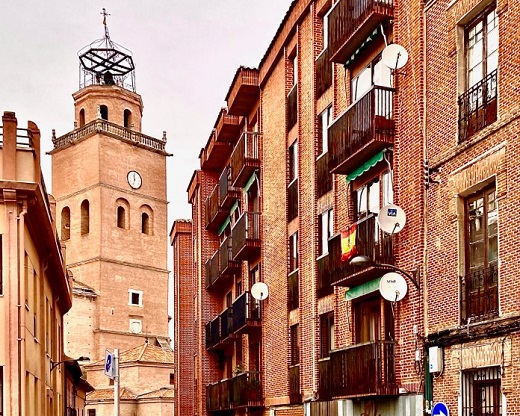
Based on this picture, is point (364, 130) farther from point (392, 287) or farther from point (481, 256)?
point (481, 256)

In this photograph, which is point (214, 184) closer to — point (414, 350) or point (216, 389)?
point (216, 389)

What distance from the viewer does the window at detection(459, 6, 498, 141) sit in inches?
667

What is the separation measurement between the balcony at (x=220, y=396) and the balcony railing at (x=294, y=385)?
25.5 ft

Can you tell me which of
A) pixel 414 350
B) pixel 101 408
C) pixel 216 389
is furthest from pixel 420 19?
pixel 101 408

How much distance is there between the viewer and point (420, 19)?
1962 cm

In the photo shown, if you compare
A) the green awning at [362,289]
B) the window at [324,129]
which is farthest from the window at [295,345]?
the green awning at [362,289]

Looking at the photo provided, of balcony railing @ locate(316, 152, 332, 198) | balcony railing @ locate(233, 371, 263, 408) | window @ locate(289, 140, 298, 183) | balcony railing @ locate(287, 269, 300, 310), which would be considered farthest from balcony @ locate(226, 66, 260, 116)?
balcony railing @ locate(233, 371, 263, 408)

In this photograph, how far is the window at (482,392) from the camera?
16.4 meters

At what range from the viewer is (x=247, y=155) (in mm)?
34031

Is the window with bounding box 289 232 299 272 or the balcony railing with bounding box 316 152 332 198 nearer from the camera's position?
the balcony railing with bounding box 316 152 332 198

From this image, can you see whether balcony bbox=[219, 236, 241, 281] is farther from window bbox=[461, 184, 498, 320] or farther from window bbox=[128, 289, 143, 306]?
window bbox=[128, 289, 143, 306]

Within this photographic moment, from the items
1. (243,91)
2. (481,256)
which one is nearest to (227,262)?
(243,91)

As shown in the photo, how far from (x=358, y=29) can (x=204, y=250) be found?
25.6 m

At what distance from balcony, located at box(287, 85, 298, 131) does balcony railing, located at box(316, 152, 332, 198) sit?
3265mm
